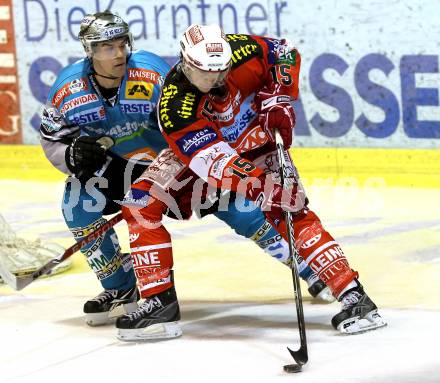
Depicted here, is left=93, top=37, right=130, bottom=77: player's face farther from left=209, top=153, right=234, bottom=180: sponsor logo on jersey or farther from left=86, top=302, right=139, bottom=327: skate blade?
left=86, top=302, right=139, bottom=327: skate blade

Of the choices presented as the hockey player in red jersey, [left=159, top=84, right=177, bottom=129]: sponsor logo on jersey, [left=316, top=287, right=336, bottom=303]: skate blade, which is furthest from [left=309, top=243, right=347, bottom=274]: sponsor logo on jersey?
[left=159, top=84, right=177, bottom=129]: sponsor logo on jersey

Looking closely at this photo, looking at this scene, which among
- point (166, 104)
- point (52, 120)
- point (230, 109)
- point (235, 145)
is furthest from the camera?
point (52, 120)

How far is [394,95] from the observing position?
306 inches

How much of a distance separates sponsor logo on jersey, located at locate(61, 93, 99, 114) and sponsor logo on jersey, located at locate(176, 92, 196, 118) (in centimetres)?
59

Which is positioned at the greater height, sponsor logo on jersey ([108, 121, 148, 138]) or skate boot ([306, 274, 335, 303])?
sponsor logo on jersey ([108, 121, 148, 138])

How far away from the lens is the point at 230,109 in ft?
16.3

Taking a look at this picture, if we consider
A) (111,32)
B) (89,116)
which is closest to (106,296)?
(89,116)

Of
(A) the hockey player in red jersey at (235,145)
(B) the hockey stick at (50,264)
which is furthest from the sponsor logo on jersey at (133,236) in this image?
(B) the hockey stick at (50,264)

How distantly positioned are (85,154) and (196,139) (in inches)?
23.1

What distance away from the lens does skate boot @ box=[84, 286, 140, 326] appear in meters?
5.34

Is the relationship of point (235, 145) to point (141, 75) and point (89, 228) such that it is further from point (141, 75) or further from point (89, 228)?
point (89, 228)

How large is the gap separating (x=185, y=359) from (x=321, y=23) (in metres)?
3.76

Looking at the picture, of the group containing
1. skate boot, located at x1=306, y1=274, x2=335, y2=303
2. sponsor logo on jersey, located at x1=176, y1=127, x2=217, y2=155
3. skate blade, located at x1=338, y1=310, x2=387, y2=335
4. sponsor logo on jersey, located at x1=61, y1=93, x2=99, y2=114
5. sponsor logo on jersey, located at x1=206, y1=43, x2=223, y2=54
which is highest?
sponsor logo on jersey, located at x1=206, y1=43, x2=223, y2=54

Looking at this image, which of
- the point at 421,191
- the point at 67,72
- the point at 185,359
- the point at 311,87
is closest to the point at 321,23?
the point at 311,87
